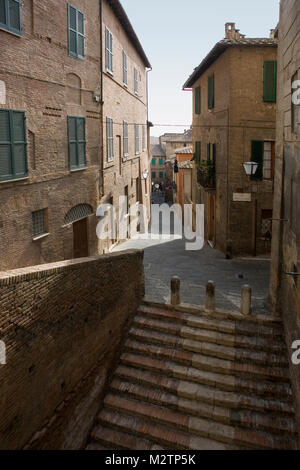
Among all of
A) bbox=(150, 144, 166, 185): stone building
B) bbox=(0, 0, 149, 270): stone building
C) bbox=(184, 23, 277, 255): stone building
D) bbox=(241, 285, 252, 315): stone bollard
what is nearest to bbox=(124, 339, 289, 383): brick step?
bbox=(241, 285, 252, 315): stone bollard

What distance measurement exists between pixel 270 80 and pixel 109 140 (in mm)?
6413

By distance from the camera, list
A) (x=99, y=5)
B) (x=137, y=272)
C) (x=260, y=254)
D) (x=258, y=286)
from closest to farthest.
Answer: (x=137, y=272) < (x=258, y=286) < (x=99, y=5) < (x=260, y=254)

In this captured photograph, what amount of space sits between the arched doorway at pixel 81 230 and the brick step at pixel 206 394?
5406mm

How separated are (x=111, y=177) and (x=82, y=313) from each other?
9277 mm

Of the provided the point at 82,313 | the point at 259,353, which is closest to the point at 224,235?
the point at 259,353

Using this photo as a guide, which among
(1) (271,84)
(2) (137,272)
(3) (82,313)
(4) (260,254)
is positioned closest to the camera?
(3) (82,313)

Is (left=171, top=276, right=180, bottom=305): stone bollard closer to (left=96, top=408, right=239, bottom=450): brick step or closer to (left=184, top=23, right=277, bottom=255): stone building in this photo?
(left=96, top=408, right=239, bottom=450): brick step

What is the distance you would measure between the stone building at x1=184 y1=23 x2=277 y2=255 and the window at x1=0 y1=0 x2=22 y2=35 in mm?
7947

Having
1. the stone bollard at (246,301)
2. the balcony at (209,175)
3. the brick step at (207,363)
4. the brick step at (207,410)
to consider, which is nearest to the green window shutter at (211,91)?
the balcony at (209,175)

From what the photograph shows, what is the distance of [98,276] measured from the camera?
9.55 m

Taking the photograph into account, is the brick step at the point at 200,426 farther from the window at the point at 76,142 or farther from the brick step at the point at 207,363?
the window at the point at 76,142

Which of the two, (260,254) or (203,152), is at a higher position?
(203,152)

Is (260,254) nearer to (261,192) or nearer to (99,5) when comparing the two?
(261,192)

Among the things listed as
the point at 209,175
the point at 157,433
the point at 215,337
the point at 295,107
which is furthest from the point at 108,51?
the point at 157,433
